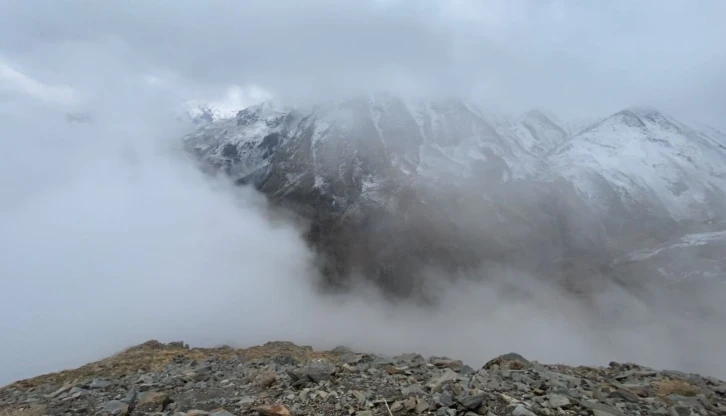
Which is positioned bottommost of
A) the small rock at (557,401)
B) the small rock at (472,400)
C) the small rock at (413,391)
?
the small rock at (557,401)

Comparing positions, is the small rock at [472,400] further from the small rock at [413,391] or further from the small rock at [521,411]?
the small rock at [413,391]

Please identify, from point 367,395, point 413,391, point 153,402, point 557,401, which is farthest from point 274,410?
point 557,401

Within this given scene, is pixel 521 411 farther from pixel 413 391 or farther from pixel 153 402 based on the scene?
pixel 153 402

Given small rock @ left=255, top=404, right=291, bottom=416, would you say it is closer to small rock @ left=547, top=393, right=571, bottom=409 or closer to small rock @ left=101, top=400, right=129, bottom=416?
small rock @ left=101, top=400, right=129, bottom=416

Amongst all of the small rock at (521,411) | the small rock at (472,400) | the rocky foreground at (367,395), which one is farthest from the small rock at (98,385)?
the small rock at (521,411)

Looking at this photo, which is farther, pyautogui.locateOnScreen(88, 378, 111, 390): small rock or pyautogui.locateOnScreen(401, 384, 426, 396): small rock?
pyautogui.locateOnScreen(88, 378, 111, 390): small rock

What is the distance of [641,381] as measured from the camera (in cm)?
1808

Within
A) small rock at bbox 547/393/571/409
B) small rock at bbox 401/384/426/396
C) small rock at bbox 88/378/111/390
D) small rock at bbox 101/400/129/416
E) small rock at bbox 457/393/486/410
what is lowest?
small rock at bbox 547/393/571/409

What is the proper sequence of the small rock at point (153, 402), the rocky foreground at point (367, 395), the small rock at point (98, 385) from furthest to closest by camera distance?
the small rock at point (98, 385) < the small rock at point (153, 402) < the rocky foreground at point (367, 395)

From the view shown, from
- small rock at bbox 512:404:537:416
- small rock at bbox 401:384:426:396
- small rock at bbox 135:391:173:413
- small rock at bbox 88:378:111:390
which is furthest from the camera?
small rock at bbox 88:378:111:390

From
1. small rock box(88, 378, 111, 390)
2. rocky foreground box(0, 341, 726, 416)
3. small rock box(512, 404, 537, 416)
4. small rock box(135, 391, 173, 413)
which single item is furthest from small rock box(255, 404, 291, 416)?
small rock box(88, 378, 111, 390)

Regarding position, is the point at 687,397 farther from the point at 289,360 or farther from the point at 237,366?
the point at 237,366

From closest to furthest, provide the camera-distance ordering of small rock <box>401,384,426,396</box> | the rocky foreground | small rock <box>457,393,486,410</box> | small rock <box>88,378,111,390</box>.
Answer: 1. small rock <box>457,393,486,410</box>
2. the rocky foreground
3. small rock <box>401,384,426,396</box>
4. small rock <box>88,378,111,390</box>

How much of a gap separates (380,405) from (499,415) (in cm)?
295
